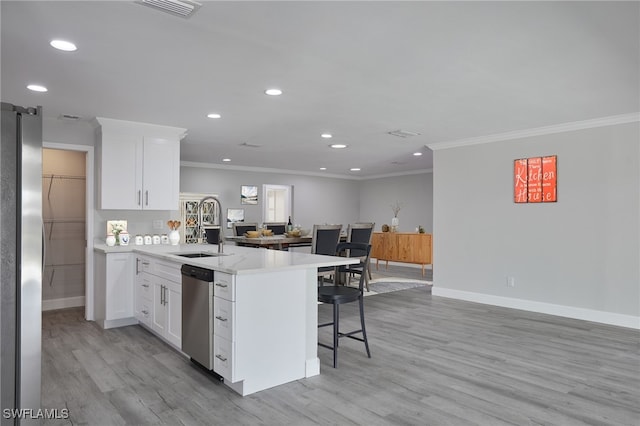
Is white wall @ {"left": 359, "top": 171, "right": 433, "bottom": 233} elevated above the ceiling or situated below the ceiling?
below

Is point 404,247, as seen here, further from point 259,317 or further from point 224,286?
point 224,286

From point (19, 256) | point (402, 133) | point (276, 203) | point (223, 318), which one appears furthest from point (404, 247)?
point (19, 256)

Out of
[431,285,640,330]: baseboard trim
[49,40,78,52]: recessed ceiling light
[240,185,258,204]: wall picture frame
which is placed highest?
[49,40,78,52]: recessed ceiling light

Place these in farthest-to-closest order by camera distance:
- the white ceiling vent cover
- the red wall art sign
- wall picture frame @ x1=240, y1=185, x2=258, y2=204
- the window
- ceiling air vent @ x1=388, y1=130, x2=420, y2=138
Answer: the window, wall picture frame @ x1=240, y1=185, x2=258, y2=204, ceiling air vent @ x1=388, y1=130, x2=420, y2=138, the red wall art sign, the white ceiling vent cover

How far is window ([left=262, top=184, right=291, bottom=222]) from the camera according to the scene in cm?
980

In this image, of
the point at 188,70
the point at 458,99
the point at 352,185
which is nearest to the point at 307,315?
the point at 188,70

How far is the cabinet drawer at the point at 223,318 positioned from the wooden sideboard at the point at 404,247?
588cm

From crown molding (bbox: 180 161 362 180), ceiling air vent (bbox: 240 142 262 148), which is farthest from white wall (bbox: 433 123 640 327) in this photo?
crown molding (bbox: 180 161 362 180)

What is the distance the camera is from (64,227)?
571 cm

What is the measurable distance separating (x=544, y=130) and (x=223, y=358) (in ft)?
15.2

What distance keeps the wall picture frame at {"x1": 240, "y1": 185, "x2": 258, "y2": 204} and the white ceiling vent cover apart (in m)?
7.14

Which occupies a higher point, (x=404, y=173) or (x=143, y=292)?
(x=404, y=173)

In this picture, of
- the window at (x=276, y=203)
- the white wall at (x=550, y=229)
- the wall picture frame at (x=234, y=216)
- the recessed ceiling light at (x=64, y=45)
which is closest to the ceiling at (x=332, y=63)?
the recessed ceiling light at (x=64, y=45)

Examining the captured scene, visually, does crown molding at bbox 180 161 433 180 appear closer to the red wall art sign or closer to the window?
the window
